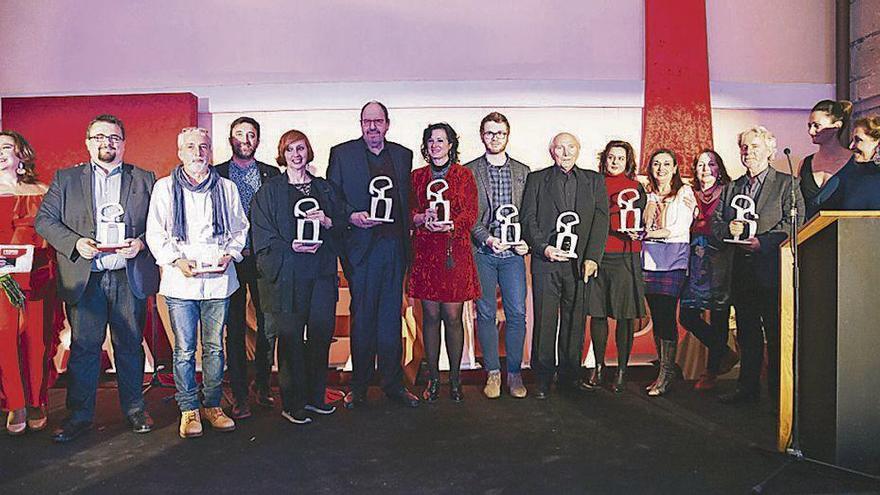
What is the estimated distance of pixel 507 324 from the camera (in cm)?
500

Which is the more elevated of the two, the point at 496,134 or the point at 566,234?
the point at 496,134

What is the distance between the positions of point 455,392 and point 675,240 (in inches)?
76.9

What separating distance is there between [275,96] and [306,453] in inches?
125

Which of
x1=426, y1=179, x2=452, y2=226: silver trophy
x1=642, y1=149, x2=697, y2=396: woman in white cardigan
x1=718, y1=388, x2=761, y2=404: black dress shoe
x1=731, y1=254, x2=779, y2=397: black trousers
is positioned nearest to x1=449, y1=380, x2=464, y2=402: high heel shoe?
x1=426, y1=179, x2=452, y2=226: silver trophy

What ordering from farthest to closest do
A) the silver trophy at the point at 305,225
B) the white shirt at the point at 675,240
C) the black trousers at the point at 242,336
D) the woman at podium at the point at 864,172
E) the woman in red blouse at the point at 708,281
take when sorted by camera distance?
the white shirt at the point at 675,240 < the woman in red blouse at the point at 708,281 < the black trousers at the point at 242,336 < the silver trophy at the point at 305,225 < the woman at podium at the point at 864,172

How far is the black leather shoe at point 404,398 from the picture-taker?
475 cm

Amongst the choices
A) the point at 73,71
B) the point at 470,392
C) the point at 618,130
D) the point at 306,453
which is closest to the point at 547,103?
the point at 618,130

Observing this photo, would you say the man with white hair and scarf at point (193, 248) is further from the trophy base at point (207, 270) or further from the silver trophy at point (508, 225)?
the silver trophy at point (508, 225)

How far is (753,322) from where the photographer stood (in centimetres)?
486

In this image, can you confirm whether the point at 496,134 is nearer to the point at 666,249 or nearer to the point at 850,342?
the point at 666,249

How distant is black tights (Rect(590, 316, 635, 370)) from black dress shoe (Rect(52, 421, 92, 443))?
3.44 m

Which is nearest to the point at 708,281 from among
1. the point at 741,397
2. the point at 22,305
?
the point at 741,397

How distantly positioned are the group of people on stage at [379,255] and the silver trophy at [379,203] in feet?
0.07

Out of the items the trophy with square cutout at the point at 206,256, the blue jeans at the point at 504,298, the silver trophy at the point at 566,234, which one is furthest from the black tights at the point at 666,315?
the trophy with square cutout at the point at 206,256
